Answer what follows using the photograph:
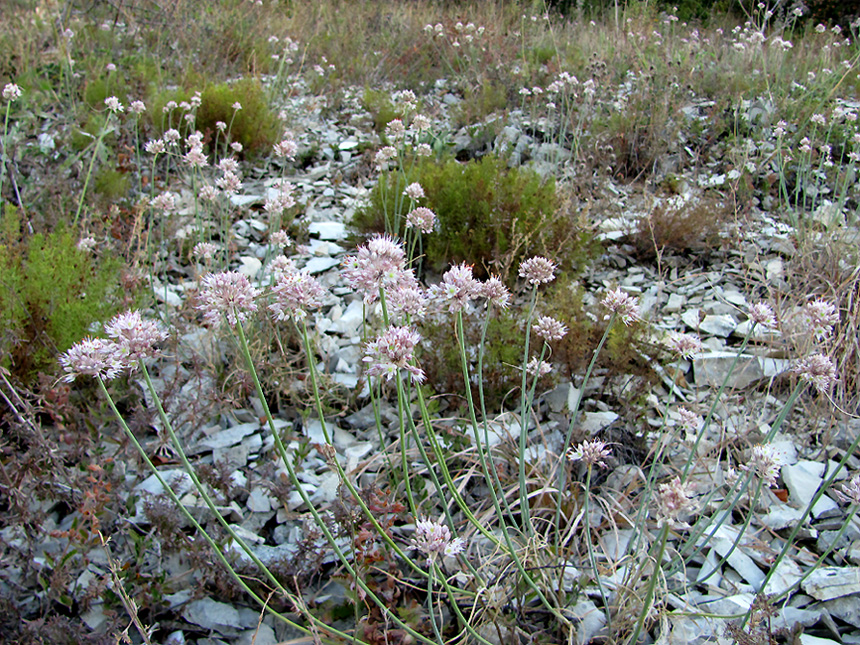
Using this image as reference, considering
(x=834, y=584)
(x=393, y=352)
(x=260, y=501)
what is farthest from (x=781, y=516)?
(x=260, y=501)

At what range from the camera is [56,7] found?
278 inches

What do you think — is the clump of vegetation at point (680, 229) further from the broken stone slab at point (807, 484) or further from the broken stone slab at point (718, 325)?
the broken stone slab at point (807, 484)

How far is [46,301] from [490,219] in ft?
8.27

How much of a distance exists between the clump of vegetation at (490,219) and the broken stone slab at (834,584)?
2.15 m

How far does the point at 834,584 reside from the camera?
1.94 metres

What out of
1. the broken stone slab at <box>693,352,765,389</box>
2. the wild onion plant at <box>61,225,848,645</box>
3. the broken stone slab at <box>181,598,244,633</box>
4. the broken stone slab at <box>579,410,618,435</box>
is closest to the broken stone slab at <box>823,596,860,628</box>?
the wild onion plant at <box>61,225,848,645</box>

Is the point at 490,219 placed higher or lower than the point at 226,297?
lower

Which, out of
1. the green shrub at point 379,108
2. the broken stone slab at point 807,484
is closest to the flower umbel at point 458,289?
the broken stone slab at point 807,484

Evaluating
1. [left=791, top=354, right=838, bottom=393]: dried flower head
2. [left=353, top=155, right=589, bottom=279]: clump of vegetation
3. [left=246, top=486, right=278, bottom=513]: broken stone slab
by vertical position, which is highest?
[left=791, top=354, right=838, bottom=393]: dried flower head

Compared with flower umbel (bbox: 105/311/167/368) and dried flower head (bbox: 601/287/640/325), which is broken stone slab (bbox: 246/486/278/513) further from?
dried flower head (bbox: 601/287/640/325)

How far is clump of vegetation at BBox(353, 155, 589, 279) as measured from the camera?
3.71 m

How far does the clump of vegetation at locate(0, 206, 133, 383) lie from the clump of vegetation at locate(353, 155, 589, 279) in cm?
172

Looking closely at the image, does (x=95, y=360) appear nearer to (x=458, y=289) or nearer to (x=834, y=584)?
(x=458, y=289)

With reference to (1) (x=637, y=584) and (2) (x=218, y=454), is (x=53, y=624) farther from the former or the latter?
(1) (x=637, y=584)
